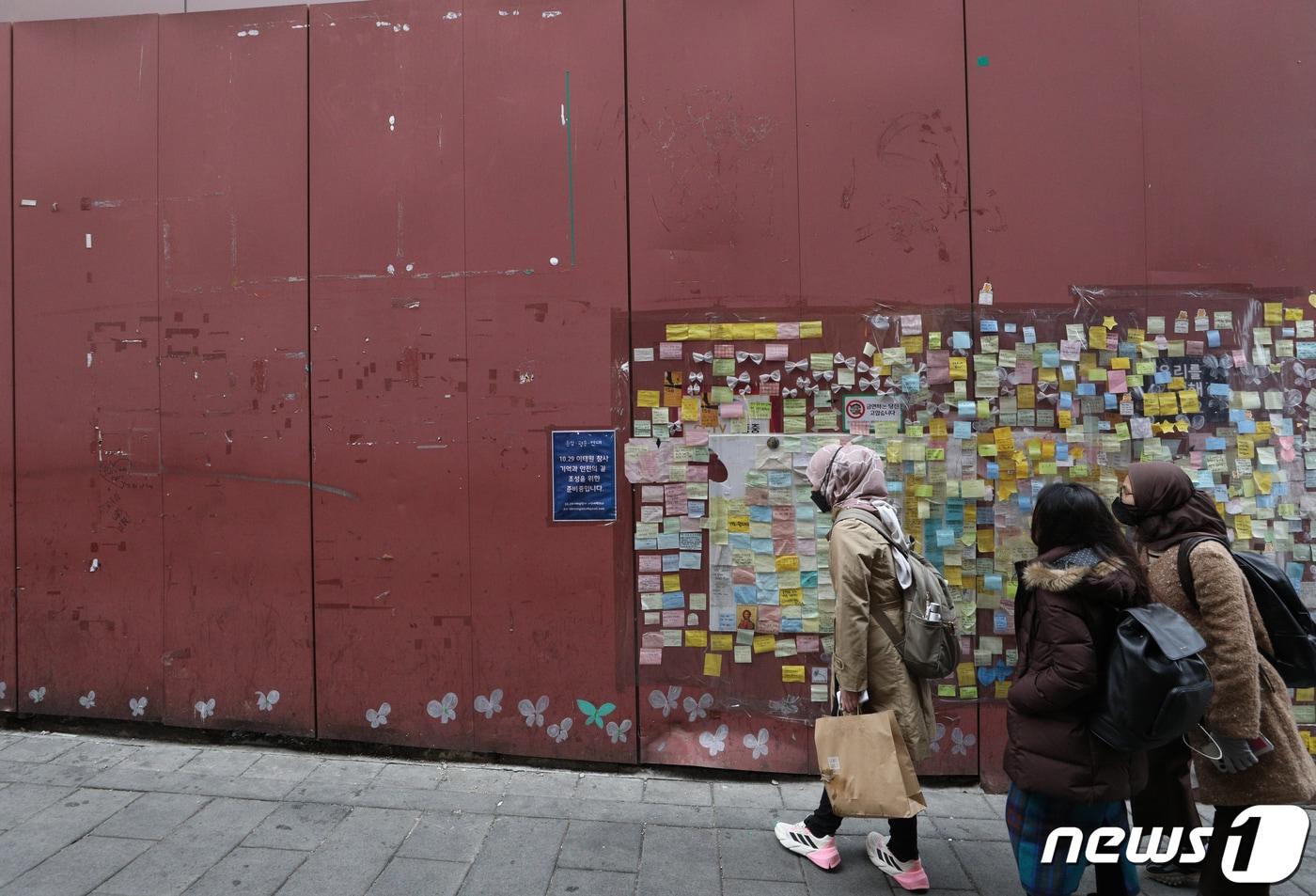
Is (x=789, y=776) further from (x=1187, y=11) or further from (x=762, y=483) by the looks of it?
(x=1187, y=11)

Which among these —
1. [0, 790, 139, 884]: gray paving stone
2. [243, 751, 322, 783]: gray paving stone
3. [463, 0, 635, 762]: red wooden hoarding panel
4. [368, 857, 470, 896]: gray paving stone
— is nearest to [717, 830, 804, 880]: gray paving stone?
[463, 0, 635, 762]: red wooden hoarding panel

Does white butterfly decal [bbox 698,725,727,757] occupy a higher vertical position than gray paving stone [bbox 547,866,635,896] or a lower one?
higher

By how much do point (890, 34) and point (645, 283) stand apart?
1.94 meters

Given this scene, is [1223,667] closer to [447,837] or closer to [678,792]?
[678,792]

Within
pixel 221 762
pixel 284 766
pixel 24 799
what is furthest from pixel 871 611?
pixel 24 799

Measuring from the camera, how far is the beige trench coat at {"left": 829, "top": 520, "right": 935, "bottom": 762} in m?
2.97

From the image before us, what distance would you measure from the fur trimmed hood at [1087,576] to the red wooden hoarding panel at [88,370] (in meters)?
4.82

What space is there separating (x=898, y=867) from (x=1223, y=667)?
148 centimetres

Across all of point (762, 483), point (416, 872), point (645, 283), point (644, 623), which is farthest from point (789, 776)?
point (645, 283)

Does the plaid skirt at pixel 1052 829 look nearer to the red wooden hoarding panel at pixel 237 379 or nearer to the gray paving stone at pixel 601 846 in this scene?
the gray paving stone at pixel 601 846

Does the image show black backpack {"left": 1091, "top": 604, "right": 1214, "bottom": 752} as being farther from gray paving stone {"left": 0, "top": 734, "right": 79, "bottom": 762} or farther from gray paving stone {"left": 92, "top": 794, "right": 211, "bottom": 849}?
gray paving stone {"left": 0, "top": 734, "right": 79, "bottom": 762}

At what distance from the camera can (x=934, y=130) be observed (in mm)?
4238

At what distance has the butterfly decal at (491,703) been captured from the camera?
436cm

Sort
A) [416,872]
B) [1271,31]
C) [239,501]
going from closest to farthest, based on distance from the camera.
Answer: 1. [416,872]
2. [1271,31]
3. [239,501]
